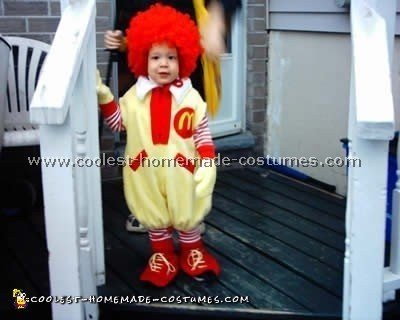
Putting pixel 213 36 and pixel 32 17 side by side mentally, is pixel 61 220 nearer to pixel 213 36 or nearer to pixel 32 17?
pixel 213 36

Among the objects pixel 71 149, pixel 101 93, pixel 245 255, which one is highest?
pixel 101 93

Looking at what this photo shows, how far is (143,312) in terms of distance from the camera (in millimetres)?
2035

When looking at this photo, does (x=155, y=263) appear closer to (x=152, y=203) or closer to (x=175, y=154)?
(x=152, y=203)

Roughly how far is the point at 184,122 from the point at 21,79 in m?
1.32

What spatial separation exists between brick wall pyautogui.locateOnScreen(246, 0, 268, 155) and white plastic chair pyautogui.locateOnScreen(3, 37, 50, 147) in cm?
138

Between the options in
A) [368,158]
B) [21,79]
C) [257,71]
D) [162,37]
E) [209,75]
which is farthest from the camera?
[257,71]

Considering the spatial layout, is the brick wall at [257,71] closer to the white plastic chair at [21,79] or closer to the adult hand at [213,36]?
the white plastic chair at [21,79]

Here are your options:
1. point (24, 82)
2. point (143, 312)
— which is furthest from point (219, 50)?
point (24, 82)

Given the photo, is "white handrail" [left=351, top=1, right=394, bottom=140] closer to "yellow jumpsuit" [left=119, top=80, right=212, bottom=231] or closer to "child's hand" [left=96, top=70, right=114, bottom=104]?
"yellow jumpsuit" [left=119, top=80, right=212, bottom=231]

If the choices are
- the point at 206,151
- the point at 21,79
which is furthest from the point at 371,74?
the point at 21,79

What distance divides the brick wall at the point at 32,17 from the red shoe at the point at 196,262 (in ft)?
5.35

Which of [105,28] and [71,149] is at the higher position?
[105,28]

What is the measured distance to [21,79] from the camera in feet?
9.77

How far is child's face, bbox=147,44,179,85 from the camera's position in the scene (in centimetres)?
200
